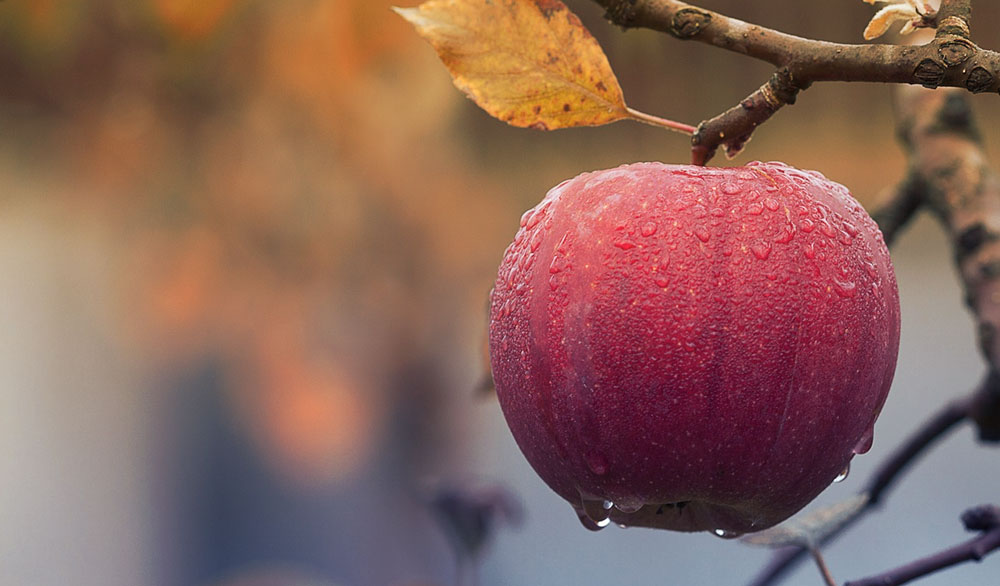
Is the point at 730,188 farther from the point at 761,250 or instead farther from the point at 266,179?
the point at 266,179

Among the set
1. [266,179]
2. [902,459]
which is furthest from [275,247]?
[902,459]

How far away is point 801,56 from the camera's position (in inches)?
9.5

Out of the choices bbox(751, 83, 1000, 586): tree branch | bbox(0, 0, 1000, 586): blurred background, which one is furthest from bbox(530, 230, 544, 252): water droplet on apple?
bbox(0, 0, 1000, 586): blurred background

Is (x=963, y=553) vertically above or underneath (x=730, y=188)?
underneath

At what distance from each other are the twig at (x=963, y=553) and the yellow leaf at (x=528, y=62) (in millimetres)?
192

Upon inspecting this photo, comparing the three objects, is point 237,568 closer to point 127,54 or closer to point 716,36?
point 127,54

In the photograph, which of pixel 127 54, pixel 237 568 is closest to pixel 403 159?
pixel 127 54

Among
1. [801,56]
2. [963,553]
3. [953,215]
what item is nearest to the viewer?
[801,56]

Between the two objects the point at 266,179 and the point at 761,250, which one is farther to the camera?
the point at 266,179

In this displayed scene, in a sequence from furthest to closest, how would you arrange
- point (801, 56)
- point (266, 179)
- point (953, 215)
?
point (266, 179), point (953, 215), point (801, 56)

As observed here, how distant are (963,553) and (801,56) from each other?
8.5 inches

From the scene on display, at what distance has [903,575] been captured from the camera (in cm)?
34

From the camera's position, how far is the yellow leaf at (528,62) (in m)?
0.27

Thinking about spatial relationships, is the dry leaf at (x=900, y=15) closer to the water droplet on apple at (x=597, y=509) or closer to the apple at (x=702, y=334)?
the apple at (x=702, y=334)
